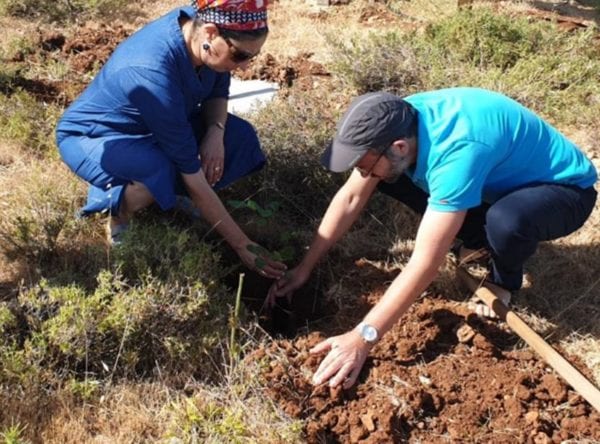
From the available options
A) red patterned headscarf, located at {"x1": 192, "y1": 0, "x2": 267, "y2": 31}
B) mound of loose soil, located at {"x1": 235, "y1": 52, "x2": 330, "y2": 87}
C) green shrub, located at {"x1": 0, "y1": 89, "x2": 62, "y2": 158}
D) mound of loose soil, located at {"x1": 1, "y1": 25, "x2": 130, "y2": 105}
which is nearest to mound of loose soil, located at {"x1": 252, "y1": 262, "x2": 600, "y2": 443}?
red patterned headscarf, located at {"x1": 192, "y1": 0, "x2": 267, "y2": 31}

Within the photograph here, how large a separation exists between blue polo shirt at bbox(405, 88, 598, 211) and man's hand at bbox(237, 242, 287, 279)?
0.74m

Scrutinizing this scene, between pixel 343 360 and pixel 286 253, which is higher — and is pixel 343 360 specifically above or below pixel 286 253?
above

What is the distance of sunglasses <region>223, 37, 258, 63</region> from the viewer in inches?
97.7

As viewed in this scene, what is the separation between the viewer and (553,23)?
5477 millimetres

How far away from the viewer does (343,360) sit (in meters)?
2.29

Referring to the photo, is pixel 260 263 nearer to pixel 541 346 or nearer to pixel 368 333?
pixel 368 333

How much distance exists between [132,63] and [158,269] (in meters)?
0.88

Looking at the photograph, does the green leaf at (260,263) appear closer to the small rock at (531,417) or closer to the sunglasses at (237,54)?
the sunglasses at (237,54)

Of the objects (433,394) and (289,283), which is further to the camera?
(289,283)

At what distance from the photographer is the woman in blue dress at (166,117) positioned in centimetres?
252

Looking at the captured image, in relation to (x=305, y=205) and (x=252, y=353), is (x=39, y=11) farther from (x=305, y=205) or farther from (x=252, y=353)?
(x=252, y=353)

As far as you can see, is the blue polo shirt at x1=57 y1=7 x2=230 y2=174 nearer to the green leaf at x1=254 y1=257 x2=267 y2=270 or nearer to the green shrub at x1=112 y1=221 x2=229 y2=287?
the green shrub at x1=112 y1=221 x2=229 y2=287

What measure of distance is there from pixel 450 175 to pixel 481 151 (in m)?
0.16

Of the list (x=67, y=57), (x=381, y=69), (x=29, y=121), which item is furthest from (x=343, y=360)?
(x=67, y=57)
